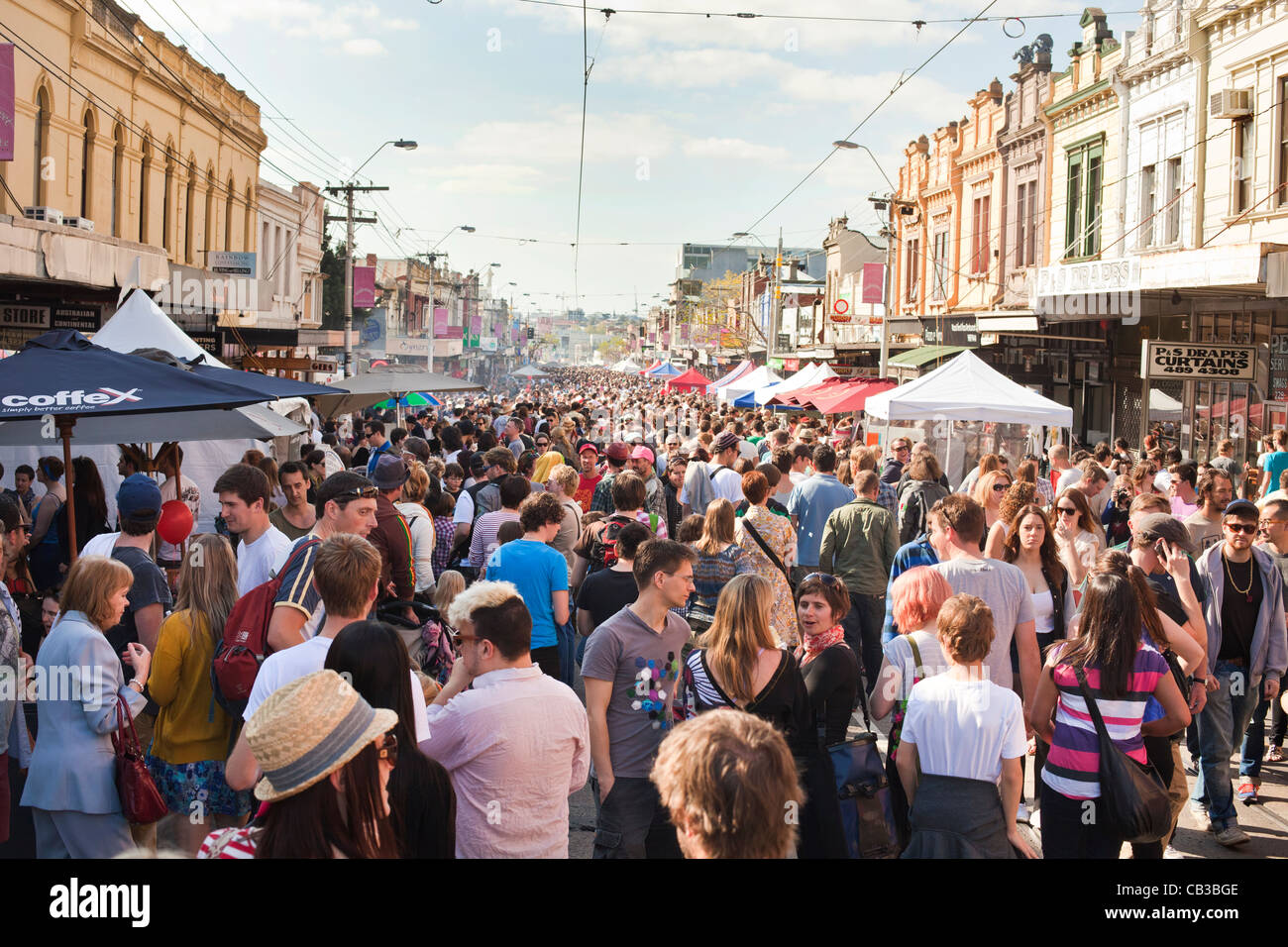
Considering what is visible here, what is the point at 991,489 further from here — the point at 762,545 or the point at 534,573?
the point at 534,573

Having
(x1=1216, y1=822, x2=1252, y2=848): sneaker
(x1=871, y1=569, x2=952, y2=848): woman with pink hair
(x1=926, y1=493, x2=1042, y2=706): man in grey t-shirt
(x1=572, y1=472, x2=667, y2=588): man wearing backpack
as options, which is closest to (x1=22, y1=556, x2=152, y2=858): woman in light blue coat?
(x1=572, y1=472, x2=667, y2=588): man wearing backpack

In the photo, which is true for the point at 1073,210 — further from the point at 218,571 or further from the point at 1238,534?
the point at 218,571

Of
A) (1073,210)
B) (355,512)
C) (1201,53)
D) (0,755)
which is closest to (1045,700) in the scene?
(355,512)

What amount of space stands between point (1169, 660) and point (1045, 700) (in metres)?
0.78

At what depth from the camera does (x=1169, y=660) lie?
17.3 feet

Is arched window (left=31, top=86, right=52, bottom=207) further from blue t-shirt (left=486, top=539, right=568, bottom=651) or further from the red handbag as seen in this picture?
the red handbag

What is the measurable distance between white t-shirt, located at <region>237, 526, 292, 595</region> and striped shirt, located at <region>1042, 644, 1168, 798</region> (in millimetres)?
3806

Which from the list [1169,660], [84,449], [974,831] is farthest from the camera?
[84,449]

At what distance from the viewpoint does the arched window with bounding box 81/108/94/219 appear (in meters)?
21.3

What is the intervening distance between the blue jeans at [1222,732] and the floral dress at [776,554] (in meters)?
2.41

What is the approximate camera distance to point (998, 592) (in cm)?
591

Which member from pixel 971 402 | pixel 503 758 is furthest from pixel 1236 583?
pixel 971 402

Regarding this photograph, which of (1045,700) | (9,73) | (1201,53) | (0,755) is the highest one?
(1201,53)

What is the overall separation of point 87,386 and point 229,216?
1057 inches
